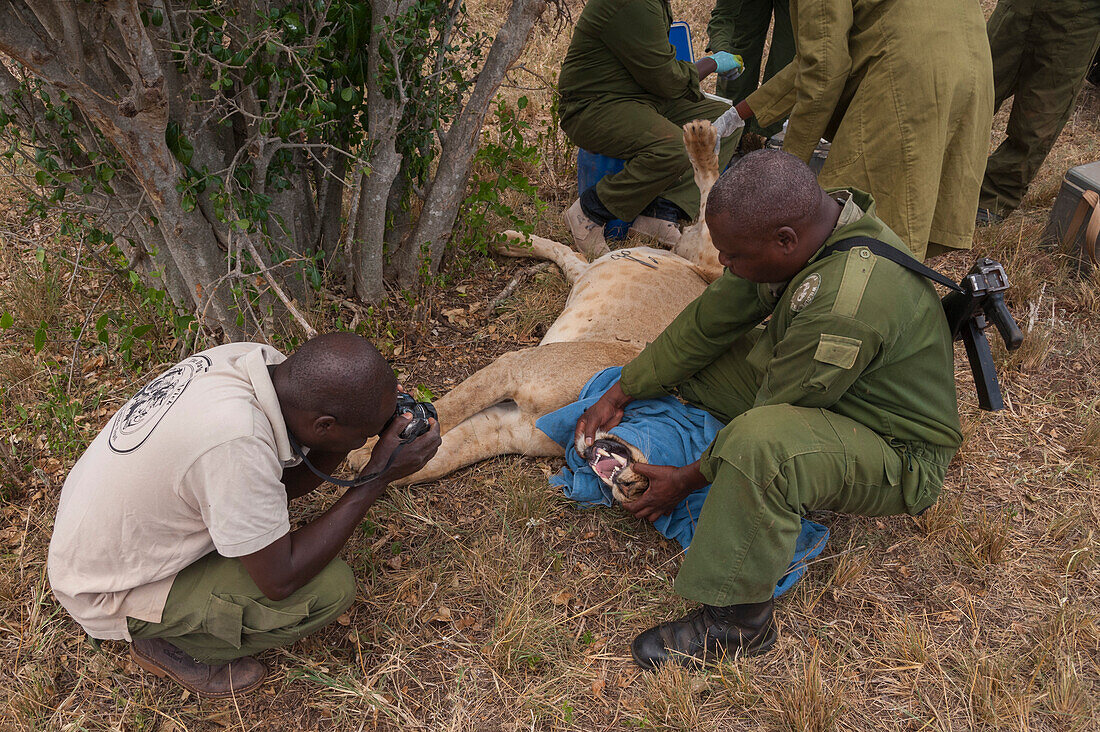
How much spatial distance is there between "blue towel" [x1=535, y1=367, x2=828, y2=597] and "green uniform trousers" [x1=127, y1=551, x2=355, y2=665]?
1028 millimetres

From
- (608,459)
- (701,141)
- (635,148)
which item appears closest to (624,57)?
(635,148)

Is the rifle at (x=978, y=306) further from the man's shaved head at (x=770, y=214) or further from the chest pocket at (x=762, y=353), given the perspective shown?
the chest pocket at (x=762, y=353)

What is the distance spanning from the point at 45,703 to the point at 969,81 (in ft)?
12.9

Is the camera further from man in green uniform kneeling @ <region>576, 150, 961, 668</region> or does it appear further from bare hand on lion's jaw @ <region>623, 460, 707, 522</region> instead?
man in green uniform kneeling @ <region>576, 150, 961, 668</region>

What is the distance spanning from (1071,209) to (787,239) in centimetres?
316

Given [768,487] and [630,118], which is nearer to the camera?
[768,487]

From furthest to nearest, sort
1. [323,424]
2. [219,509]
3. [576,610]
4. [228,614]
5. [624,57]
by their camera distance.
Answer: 1. [624,57]
2. [576,610]
3. [228,614]
4. [323,424]
5. [219,509]

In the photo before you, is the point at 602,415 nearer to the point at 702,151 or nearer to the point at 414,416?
the point at 414,416

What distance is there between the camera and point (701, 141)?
381 cm

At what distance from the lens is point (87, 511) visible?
2.03m

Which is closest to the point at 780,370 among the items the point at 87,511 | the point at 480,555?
the point at 480,555

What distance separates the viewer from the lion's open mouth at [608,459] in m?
2.73

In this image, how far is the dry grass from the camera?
7.50ft

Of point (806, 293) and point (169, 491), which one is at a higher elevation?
point (806, 293)
